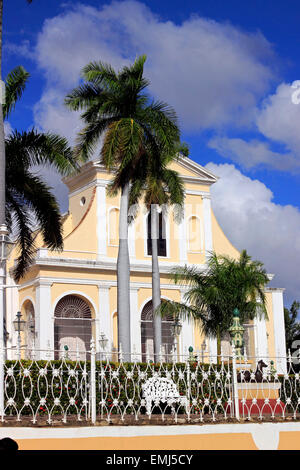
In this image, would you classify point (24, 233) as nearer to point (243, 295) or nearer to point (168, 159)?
point (168, 159)

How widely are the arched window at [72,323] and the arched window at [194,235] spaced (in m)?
6.32

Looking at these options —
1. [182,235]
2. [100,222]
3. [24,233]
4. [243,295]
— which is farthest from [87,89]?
[182,235]

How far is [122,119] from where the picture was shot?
20469mm

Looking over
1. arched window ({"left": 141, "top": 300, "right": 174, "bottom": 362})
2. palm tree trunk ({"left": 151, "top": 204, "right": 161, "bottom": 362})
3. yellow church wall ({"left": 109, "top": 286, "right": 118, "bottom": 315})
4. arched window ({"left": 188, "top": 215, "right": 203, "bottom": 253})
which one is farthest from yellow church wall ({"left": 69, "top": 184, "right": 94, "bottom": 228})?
palm tree trunk ({"left": 151, "top": 204, "right": 161, "bottom": 362})

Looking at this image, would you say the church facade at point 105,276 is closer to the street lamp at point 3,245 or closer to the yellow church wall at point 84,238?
the yellow church wall at point 84,238

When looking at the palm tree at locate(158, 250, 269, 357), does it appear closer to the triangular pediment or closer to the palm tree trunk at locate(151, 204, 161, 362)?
the palm tree trunk at locate(151, 204, 161, 362)

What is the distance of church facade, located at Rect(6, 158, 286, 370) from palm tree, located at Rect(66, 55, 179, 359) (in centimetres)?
737

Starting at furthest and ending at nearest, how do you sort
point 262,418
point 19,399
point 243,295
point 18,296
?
point 18,296
point 243,295
point 19,399
point 262,418

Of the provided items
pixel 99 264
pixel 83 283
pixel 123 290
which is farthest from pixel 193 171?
pixel 123 290

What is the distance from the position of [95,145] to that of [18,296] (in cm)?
1161

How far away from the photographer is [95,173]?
31.4 meters

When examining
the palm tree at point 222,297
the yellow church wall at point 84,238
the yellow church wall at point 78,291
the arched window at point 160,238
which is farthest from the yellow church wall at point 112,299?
the palm tree at point 222,297

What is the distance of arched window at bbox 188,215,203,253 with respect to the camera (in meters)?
33.8

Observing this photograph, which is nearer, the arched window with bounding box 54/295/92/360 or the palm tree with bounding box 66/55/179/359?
the palm tree with bounding box 66/55/179/359
